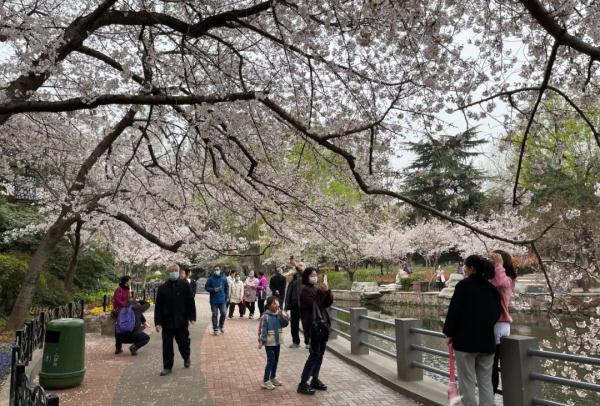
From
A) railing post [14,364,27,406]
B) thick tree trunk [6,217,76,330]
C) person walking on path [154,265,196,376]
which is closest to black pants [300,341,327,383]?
person walking on path [154,265,196,376]

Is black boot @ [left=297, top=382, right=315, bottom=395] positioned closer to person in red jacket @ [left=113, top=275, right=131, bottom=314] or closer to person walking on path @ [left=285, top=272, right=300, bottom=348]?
person walking on path @ [left=285, top=272, right=300, bottom=348]

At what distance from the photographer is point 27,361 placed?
789 centimetres

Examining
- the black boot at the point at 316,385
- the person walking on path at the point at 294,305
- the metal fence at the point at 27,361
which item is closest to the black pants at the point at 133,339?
the metal fence at the point at 27,361

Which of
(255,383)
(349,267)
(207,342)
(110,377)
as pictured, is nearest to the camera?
(255,383)

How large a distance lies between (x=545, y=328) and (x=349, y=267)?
20.9 m

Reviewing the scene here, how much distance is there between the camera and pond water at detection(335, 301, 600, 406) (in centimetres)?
1041

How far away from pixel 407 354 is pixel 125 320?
611cm

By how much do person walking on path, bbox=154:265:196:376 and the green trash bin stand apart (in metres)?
1.44

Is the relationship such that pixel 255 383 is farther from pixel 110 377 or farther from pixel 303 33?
pixel 303 33

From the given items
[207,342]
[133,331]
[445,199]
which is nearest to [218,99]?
[133,331]

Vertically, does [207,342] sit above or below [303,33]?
below

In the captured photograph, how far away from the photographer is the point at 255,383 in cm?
790

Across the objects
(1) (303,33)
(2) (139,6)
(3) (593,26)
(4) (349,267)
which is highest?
(2) (139,6)

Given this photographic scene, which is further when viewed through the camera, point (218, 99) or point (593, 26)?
point (218, 99)
